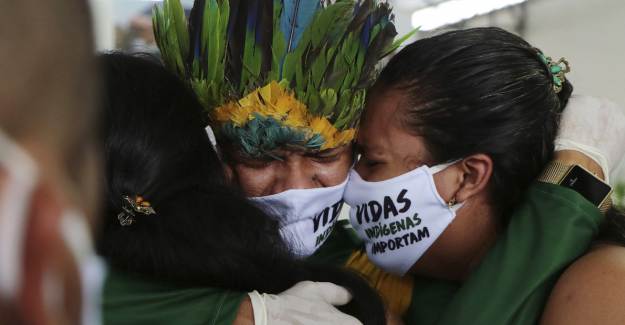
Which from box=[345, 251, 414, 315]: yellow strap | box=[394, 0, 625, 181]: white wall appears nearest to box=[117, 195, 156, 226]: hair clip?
box=[345, 251, 414, 315]: yellow strap

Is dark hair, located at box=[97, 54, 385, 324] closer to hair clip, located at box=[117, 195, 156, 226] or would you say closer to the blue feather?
hair clip, located at box=[117, 195, 156, 226]

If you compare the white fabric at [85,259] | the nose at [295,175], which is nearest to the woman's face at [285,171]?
the nose at [295,175]

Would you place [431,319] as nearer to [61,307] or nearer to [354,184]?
[354,184]

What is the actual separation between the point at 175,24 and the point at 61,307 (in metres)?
1.33

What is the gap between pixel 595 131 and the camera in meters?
1.58

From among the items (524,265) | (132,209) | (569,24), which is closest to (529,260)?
(524,265)

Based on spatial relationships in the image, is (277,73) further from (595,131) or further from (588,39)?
(588,39)

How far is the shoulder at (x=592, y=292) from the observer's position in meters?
1.22

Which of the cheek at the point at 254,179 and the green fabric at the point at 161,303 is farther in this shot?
the cheek at the point at 254,179

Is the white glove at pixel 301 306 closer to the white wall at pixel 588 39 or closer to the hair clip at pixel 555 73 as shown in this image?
the hair clip at pixel 555 73

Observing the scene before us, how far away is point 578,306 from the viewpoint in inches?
49.3

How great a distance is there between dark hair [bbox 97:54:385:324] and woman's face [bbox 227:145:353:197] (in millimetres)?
297

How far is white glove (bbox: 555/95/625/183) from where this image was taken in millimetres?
1548

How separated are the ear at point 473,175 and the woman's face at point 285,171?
0.31 m
